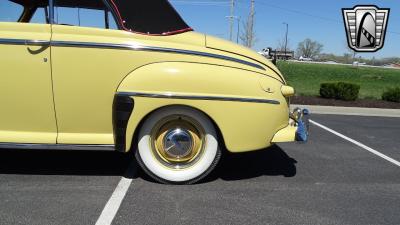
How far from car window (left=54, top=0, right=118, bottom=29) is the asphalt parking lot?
1.51 metres

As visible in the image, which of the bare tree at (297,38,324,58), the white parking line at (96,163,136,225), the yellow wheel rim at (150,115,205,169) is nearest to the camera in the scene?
the white parking line at (96,163,136,225)

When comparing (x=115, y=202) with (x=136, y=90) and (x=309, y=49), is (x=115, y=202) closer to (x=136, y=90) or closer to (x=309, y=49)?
(x=136, y=90)

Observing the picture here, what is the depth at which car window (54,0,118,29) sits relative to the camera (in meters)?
4.06

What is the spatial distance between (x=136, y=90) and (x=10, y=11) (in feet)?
A: 5.60

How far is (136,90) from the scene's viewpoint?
383 centimetres

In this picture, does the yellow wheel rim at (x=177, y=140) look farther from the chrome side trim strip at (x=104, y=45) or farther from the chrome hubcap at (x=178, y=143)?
the chrome side trim strip at (x=104, y=45)

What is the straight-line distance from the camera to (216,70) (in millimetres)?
3922

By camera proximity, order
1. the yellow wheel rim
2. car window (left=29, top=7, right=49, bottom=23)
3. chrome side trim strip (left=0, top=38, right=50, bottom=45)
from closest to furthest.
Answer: chrome side trim strip (left=0, top=38, right=50, bottom=45) → the yellow wheel rim → car window (left=29, top=7, right=49, bottom=23)

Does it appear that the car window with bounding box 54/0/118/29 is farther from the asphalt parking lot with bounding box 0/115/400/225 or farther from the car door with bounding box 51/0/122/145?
the asphalt parking lot with bounding box 0/115/400/225

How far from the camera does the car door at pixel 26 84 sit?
3.79 metres

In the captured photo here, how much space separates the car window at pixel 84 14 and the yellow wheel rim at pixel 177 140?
41.5 inches

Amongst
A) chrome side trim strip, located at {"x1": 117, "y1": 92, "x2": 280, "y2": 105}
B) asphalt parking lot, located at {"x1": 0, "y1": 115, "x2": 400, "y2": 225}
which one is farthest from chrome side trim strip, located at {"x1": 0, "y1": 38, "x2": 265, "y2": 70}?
asphalt parking lot, located at {"x1": 0, "y1": 115, "x2": 400, "y2": 225}

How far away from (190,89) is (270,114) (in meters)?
0.81

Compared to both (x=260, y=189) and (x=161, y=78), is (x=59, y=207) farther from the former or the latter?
(x=260, y=189)
